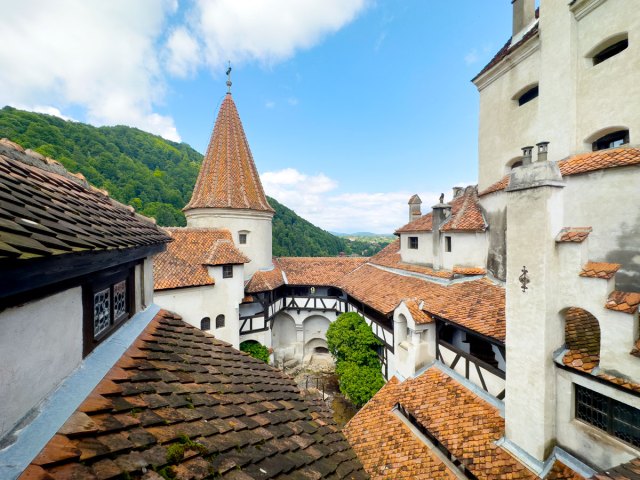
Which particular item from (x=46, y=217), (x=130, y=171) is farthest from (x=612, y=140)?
(x=130, y=171)

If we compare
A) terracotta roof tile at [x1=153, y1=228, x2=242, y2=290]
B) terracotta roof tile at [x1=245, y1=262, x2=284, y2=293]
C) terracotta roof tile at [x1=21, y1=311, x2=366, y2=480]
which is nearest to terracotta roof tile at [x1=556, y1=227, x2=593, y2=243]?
terracotta roof tile at [x1=21, y1=311, x2=366, y2=480]

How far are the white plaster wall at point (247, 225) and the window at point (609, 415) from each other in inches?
629

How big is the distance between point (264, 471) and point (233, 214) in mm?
16876

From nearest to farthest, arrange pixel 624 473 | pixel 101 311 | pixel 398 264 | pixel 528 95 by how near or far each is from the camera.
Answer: pixel 101 311, pixel 624 473, pixel 528 95, pixel 398 264

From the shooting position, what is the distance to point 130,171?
172 ft

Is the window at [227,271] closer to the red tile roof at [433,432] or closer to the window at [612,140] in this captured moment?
the red tile roof at [433,432]

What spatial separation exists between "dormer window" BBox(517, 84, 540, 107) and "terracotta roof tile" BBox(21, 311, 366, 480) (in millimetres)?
12163

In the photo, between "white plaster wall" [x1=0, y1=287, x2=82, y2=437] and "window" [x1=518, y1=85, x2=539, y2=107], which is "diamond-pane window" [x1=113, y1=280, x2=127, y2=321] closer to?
"white plaster wall" [x1=0, y1=287, x2=82, y2=437]

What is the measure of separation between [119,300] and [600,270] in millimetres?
7734

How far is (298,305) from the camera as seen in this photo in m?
21.2

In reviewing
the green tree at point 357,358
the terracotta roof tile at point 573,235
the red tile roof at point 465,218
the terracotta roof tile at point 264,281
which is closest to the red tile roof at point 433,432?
the green tree at point 357,358

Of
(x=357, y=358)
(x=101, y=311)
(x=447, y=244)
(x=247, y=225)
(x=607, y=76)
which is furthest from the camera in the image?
(x=247, y=225)

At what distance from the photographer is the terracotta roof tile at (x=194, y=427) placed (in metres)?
1.75

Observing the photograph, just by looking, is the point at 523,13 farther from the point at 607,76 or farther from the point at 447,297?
the point at 447,297
